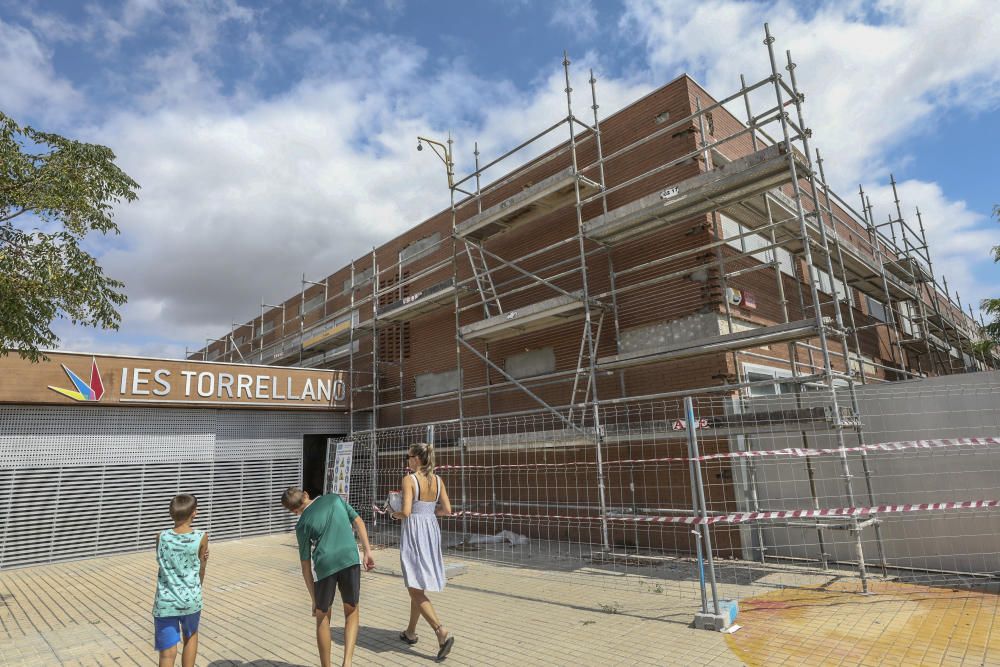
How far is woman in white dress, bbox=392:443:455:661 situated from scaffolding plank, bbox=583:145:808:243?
5652 mm

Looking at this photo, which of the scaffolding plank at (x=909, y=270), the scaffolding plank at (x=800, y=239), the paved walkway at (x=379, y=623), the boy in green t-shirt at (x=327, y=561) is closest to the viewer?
the boy in green t-shirt at (x=327, y=561)

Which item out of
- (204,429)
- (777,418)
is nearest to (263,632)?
(777,418)

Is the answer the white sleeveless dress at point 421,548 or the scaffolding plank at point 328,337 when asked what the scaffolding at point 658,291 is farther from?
the white sleeveless dress at point 421,548

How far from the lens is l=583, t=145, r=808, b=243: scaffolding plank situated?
7.79 m

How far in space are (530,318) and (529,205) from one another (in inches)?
98.1

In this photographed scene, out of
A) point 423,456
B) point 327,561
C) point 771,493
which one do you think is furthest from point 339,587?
point 771,493

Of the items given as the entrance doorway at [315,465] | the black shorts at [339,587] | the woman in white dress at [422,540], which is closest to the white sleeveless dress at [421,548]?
the woman in white dress at [422,540]

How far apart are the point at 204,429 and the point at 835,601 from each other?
13.0 metres

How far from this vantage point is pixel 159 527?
1226cm

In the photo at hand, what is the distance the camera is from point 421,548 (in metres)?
4.95

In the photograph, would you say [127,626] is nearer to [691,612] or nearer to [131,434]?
[691,612]

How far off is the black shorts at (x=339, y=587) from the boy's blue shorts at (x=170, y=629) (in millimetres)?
857

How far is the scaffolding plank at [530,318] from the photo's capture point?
33.3 feet

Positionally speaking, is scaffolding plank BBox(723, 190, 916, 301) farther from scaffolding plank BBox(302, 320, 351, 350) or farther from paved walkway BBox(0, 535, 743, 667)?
scaffolding plank BBox(302, 320, 351, 350)
